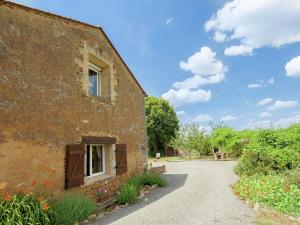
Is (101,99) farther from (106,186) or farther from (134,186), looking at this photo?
(134,186)

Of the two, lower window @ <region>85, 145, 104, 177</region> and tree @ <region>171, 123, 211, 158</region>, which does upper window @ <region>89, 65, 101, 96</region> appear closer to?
lower window @ <region>85, 145, 104, 177</region>

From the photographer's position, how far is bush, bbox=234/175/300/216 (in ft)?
22.3

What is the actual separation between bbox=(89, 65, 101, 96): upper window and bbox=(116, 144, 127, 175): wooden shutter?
2251 millimetres

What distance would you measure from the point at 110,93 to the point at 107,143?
1963mm

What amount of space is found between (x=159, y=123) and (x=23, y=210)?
3089 centimetres

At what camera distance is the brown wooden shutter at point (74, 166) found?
7.09 metres

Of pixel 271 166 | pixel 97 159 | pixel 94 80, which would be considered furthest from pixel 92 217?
pixel 271 166

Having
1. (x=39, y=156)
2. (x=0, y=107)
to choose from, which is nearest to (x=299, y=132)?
(x=39, y=156)

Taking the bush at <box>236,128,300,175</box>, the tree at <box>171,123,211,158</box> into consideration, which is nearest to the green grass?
the bush at <box>236,128,300,175</box>

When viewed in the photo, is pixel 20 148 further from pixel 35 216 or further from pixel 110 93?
pixel 110 93

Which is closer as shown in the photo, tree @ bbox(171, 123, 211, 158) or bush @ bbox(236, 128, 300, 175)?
bush @ bbox(236, 128, 300, 175)

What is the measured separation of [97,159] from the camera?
30.3 feet

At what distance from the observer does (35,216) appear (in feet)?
17.1

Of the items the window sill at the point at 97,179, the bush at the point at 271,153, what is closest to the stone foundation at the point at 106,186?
the window sill at the point at 97,179
